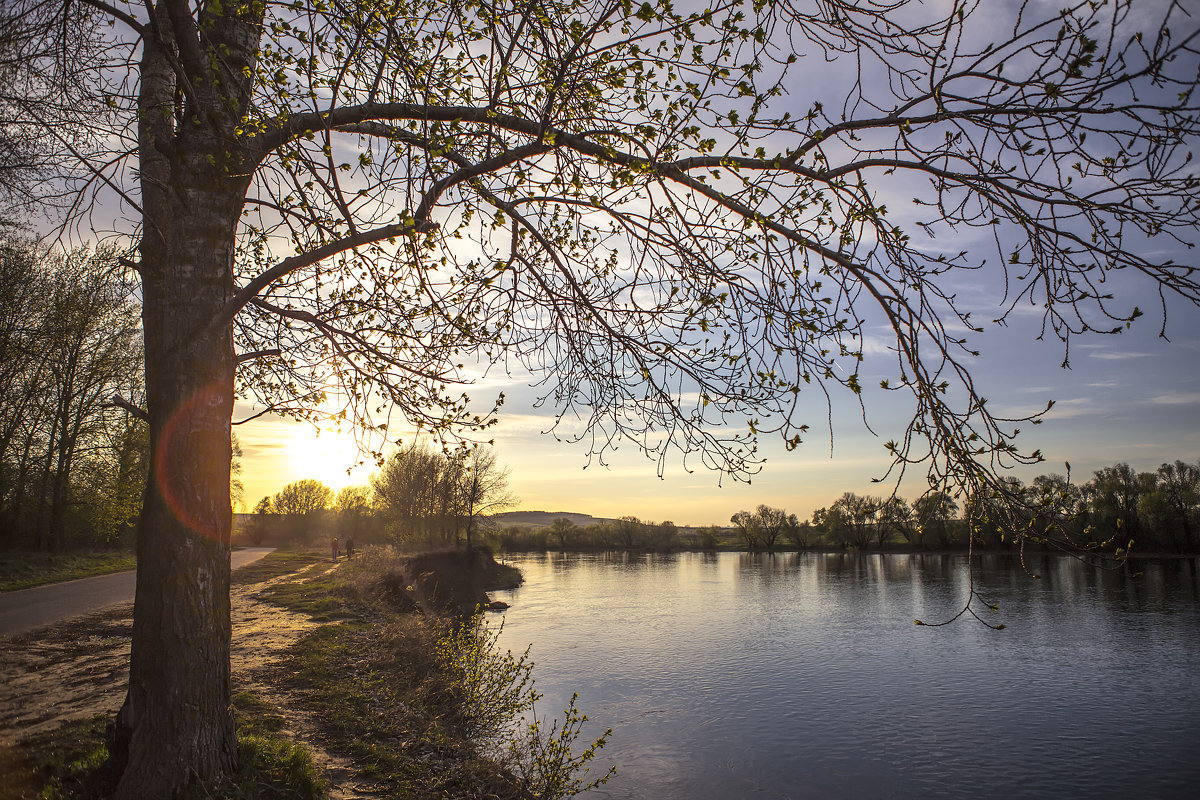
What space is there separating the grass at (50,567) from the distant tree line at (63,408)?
1.77 meters

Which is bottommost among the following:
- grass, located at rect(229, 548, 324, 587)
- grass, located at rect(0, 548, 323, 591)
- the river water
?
the river water

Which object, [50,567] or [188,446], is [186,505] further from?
[50,567]

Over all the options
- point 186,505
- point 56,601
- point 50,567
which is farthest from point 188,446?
point 50,567

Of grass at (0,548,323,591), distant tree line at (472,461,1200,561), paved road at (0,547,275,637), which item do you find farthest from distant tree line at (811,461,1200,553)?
grass at (0,548,323,591)

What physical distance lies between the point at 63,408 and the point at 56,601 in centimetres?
1352

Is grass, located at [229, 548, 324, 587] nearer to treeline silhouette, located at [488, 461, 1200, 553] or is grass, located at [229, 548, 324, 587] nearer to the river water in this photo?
the river water

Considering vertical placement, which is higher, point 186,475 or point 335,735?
point 186,475

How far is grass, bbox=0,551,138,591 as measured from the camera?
20344mm

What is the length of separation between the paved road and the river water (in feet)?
36.7

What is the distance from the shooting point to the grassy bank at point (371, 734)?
6.10 m

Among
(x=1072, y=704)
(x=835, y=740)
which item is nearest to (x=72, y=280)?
(x=835, y=740)

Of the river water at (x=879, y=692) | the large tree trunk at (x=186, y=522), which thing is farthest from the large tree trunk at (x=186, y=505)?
the river water at (x=879, y=692)

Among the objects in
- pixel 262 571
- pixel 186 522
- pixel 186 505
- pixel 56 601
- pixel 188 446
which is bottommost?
pixel 262 571

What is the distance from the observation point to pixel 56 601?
1672 cm
